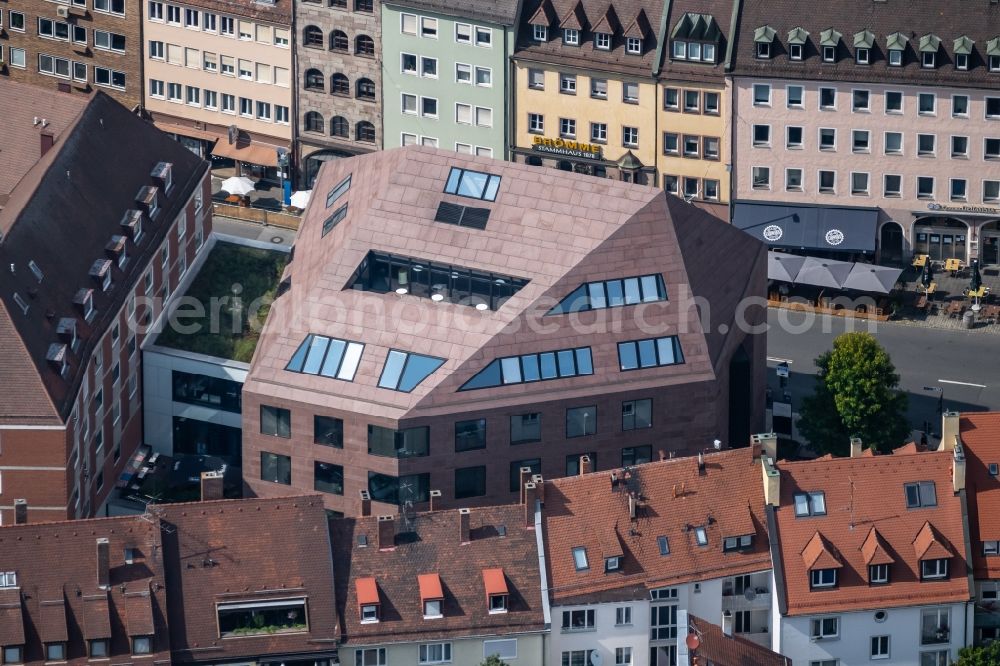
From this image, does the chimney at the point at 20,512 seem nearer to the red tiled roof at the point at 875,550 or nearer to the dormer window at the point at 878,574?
the red tiled roof at the point at 875,550

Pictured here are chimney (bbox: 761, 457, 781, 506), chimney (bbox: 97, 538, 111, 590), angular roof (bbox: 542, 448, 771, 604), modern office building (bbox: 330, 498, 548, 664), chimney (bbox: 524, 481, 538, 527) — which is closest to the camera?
chimney (bbox: 97, 538, 111, 590)

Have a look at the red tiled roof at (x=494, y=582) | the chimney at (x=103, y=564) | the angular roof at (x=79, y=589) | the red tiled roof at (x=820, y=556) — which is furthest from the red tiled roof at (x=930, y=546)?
the chimney at (x=103, y=564)

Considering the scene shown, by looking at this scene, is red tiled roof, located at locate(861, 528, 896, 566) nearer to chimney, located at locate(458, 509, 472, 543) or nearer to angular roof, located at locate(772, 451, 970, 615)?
angular roof, located at locate(772, 451, 970, 615)

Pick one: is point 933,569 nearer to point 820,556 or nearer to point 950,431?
point 820,556

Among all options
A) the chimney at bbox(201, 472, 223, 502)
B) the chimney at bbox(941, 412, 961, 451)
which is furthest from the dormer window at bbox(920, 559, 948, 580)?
the chimney at bbox(201, 472, 223, 502)

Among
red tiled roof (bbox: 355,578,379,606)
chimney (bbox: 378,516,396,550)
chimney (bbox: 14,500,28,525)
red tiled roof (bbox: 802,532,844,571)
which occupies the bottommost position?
red tiled roof (bbox: 355,578,379,606)

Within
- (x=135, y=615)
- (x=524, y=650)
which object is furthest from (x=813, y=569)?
(x=135, y=615)
